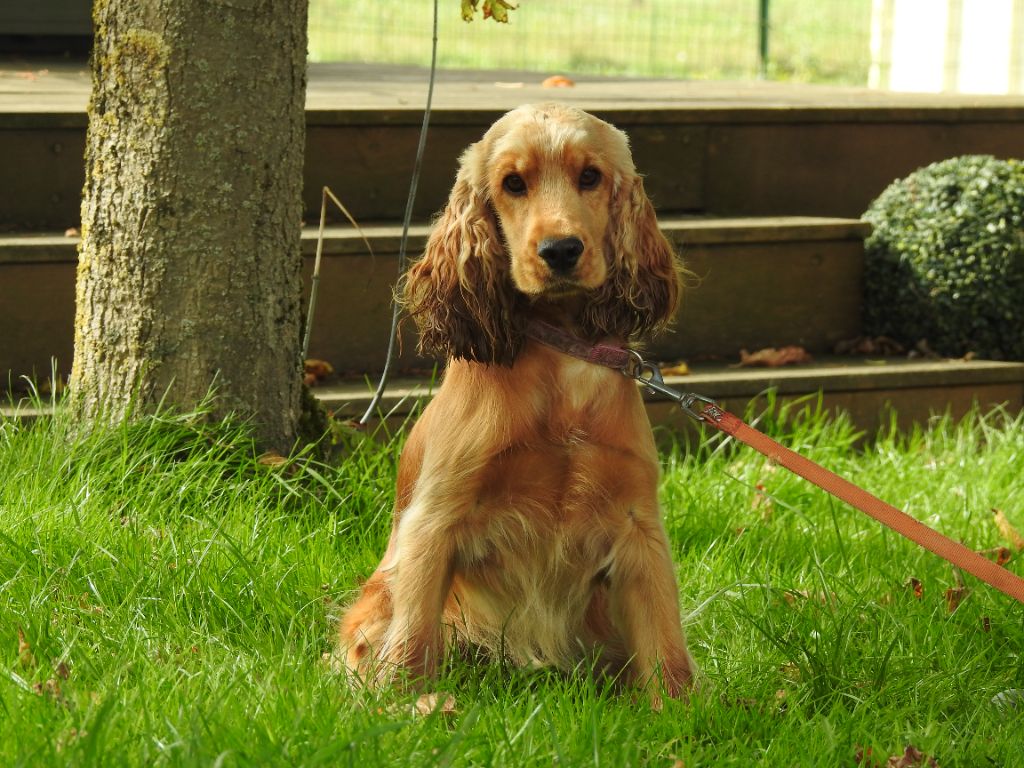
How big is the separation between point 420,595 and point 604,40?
13504 mm

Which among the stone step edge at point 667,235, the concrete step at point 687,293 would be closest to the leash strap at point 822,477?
the concrete step at point 687,293

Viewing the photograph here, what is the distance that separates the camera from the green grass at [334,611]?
2268mm

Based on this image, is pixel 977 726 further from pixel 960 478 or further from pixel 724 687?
pixel 960 478

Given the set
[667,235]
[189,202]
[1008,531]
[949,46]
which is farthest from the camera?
[949,46]

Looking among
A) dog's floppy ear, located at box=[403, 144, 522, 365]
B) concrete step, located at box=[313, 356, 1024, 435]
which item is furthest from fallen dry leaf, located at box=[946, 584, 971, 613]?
concrete step, located at box=[313, 356, 1024, 435]

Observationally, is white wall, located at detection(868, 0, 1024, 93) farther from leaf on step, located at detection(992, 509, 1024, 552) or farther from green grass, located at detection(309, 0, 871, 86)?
leaf on step, located at detection(992, 509, 1024, 552)

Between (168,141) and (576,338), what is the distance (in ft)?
4.85

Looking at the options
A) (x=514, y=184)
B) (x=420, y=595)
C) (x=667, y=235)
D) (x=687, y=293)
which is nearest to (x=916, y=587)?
(x=420, y=595)

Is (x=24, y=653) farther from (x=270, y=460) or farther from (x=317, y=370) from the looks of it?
(x=317, y=370)

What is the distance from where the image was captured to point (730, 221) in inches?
211

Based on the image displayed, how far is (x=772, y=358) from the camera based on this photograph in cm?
514

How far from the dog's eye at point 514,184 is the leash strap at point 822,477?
283mm

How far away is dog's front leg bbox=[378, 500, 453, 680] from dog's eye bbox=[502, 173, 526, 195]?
661mm

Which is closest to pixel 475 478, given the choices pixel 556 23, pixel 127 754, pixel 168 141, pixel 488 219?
pixel 488 219
